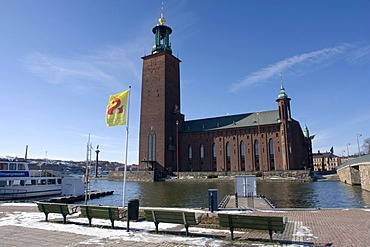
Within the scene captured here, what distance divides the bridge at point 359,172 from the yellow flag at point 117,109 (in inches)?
1355

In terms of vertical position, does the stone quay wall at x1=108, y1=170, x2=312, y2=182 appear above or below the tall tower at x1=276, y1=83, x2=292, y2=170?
below

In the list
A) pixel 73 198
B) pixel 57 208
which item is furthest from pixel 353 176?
pixel 57 208

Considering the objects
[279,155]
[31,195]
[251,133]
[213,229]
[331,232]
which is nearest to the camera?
[331,232]

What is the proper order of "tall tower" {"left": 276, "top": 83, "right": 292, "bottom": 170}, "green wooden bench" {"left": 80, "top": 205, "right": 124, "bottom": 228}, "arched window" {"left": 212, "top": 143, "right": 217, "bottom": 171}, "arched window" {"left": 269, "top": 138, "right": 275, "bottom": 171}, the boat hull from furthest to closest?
1. "arched window" {"left": 212, "top": 143, "right": 217, "bottom": 171}
2. "arched window" {"left": 269, "top": 138, "right": 275, "bottom": 171}
3. "tall tower" {"left": 276, "top": 83, "right": 292, "bottom": 170}
4. the boat hull
5. "green wooden bench" {"left": 80, "top": 205, "right": 124, "bottom": 228}

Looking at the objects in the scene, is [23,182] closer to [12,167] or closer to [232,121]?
[12,167]

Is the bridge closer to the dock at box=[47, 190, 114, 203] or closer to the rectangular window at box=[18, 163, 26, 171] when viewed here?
the dock at box=[47, 190, 114, 203]

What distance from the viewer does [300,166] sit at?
8669 cm

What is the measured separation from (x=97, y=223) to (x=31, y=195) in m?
27.6

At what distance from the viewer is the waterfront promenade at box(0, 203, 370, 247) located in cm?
966

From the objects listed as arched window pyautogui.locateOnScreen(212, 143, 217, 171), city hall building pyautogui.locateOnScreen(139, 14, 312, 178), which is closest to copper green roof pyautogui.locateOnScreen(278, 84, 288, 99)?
city hall building pyautogui.locateOnScreen(139, 14, 312, 178)

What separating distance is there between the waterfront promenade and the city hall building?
73030 mm

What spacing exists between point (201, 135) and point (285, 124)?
1164 inches

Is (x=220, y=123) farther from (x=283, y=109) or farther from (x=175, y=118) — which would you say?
(x=283, y=109)

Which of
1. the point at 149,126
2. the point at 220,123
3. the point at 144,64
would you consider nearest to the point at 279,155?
the point at 220,123
